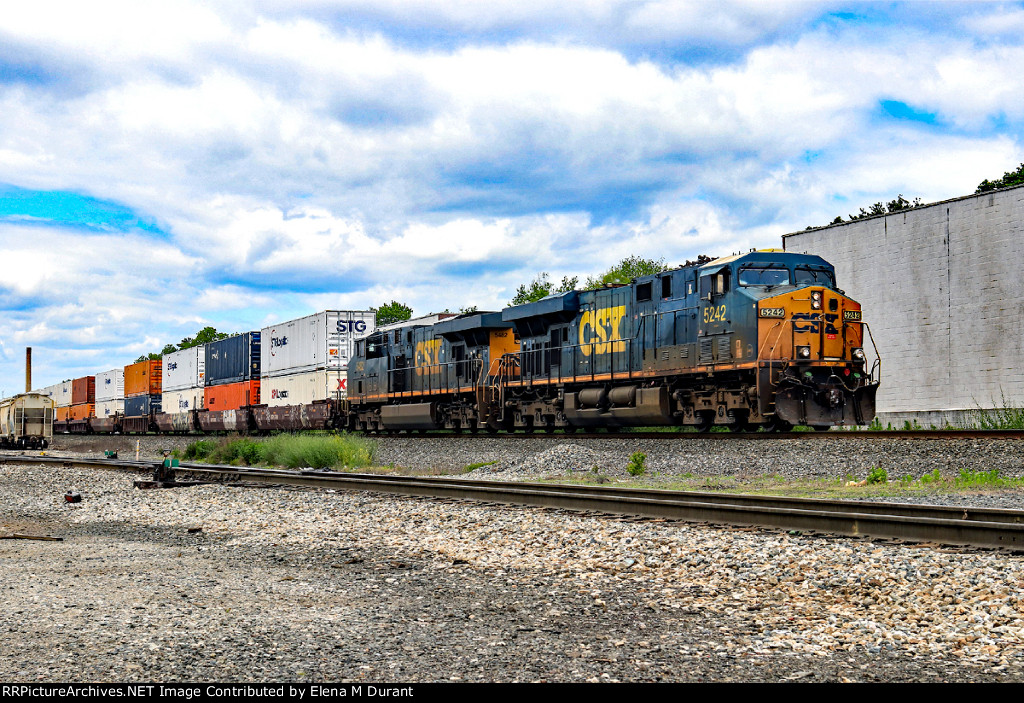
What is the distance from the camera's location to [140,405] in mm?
52312

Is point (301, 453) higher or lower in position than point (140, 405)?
lower

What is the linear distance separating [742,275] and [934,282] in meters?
10.4

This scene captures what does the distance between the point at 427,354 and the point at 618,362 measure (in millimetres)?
9135

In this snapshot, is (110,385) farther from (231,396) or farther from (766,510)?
(766,510)

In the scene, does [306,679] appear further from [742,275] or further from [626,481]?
[742,275]

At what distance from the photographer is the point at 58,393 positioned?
69.8 meters

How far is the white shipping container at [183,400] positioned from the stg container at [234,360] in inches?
52.2

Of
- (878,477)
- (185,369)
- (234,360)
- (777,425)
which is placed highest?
(234,360)

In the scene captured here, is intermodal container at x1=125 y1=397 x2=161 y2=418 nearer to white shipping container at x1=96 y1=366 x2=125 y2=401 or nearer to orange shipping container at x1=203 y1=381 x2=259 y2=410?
white shipping container at x1=96 y1=366 x2=125 y2=401

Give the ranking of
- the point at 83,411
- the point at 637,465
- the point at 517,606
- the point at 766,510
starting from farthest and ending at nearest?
the point at 83,411 → the point at 637,465 → the point at 766,510 → the point at 517,606

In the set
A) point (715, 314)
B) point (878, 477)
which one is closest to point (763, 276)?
point (715, 314)

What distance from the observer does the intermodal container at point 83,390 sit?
61.3 meters

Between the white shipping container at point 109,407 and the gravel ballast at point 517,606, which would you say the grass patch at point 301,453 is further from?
the white shipping container at point 109,407

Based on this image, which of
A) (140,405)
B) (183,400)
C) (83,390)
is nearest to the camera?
(183,400)
